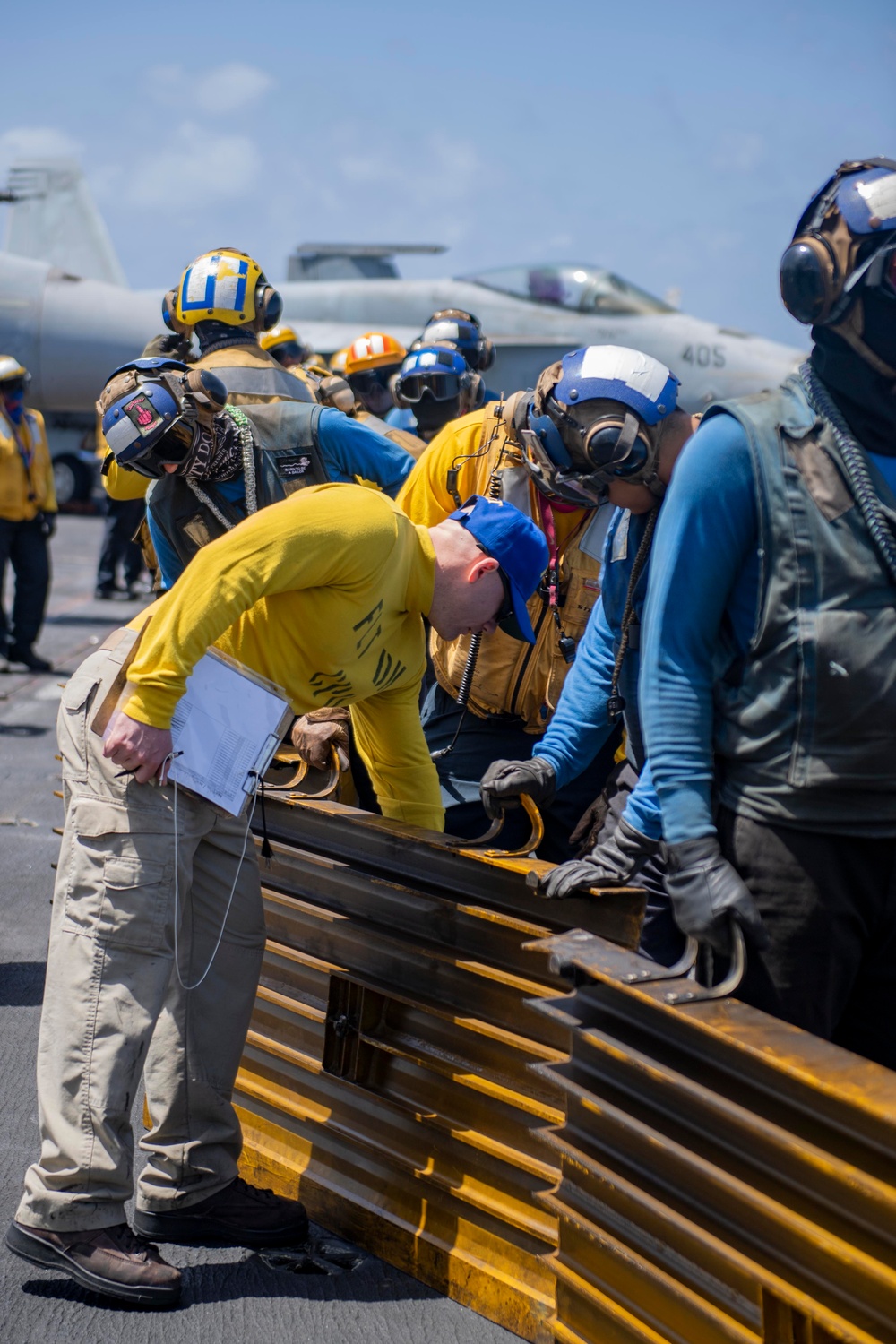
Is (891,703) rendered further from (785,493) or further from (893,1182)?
(893,1182)

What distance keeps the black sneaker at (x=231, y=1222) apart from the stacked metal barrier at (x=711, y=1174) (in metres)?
0.83

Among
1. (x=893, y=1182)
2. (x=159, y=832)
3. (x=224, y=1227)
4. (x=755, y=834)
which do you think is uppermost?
(x=755, y=834)

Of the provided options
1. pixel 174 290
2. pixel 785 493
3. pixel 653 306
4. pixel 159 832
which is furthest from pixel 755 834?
pixel 653 306

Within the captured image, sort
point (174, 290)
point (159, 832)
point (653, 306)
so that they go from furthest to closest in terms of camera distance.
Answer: point (653, 306)
point (174, 290)
point (159, 832)

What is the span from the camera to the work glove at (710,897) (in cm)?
226

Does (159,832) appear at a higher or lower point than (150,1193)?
higher

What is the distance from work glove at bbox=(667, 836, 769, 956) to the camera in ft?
7.41

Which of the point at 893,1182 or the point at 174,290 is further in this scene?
the point at 174,290

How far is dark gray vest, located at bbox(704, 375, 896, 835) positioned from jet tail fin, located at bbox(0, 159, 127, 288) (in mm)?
27586

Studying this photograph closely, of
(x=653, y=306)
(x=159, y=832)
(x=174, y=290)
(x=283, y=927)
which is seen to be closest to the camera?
(x=159, y=832)

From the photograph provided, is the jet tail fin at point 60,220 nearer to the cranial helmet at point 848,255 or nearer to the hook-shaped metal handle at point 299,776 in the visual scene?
the hook-shaped metal handle at point 299,776

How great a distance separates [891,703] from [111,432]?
2178mm

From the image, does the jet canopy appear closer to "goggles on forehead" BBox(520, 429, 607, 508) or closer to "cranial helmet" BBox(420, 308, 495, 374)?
"cranial helmet" BBox(420, 308, 495, 374)

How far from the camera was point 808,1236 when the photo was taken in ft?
6.33
